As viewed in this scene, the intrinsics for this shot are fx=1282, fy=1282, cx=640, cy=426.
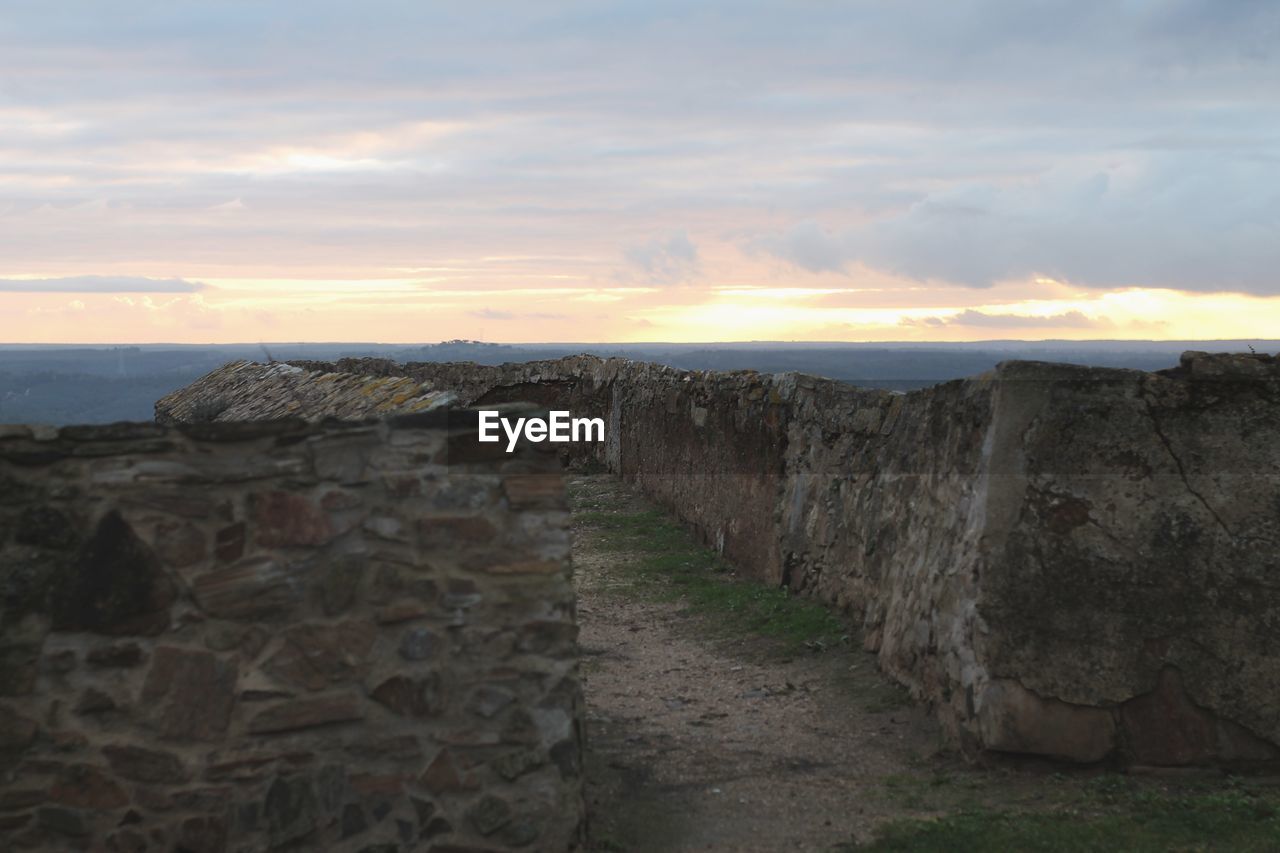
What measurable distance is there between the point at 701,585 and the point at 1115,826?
547 cm

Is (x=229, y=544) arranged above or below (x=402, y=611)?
above

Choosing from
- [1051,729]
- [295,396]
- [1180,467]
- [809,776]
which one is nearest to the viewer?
[1051,729]

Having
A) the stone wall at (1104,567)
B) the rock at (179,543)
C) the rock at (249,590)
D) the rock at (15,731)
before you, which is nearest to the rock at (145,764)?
the rock at (15,731)

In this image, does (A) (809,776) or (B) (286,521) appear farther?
(A) (809,776)

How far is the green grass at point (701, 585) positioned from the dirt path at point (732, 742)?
0.81 feet

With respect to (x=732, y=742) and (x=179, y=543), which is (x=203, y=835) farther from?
(x=732, y=742)

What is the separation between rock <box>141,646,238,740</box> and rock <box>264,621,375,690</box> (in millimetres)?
195

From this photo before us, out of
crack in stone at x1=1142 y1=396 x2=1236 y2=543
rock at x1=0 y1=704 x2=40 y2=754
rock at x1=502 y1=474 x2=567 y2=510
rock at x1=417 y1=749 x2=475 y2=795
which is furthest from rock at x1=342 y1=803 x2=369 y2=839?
crack in stone at x1=1142 y1=396 x2=1236 y2=543

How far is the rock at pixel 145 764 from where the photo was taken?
4.57 metres

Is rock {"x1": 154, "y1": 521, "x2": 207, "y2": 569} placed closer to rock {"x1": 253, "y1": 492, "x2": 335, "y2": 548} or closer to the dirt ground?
rock {"x1": 253, "y1": 492, "x2": 335, "y2": 548}

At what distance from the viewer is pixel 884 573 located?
805 cm

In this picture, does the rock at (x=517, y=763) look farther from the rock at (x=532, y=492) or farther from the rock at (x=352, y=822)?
the rock at (x=532, y=492)

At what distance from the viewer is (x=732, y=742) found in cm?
666

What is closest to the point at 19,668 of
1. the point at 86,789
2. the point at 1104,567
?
the point at 86,789
